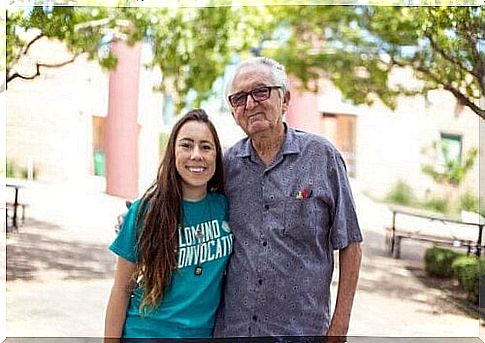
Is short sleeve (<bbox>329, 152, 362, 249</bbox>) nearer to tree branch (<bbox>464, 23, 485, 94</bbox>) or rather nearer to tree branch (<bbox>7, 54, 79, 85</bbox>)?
tree branch (<bbox>464, 23, 485, 94</bbox>)

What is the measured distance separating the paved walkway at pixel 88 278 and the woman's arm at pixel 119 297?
1072mm

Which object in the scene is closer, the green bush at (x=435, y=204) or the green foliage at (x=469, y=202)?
the green foliage at (x=469, y=202)

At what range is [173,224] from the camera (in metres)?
1.88

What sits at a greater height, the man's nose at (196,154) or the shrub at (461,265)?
the man's nose at (196,154)

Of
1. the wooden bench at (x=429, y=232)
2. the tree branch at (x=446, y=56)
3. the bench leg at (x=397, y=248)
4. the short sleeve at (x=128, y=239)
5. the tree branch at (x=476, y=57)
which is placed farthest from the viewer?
the bench leg at (x=397, y=248)

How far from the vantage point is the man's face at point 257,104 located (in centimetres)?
188

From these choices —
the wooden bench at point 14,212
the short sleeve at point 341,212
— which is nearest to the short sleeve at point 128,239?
the short sleeve at point 341,212

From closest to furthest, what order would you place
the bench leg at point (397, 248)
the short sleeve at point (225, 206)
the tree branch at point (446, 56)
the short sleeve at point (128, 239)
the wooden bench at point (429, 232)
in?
1. the short sleeve at point (128, 239)
2. the short sleeve at point (225, 206)
3. the tree branch at point (446, 56)
4. the wooden bench at point (429, 232)
5. the bench leg at point (397, 248)

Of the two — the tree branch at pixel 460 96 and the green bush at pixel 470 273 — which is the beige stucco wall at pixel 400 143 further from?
the green bush at pixel 470 273

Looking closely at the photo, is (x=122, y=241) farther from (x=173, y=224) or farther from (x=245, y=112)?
(x=245, y=112)

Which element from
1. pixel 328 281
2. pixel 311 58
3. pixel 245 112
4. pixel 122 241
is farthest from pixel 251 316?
pixel 311 58

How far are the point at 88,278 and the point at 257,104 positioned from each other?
59.0 inches

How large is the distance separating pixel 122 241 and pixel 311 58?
1566 millimetres

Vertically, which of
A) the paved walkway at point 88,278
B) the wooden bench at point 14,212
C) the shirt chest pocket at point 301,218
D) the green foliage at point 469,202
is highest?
the shirt chest pocket at point 301,218
